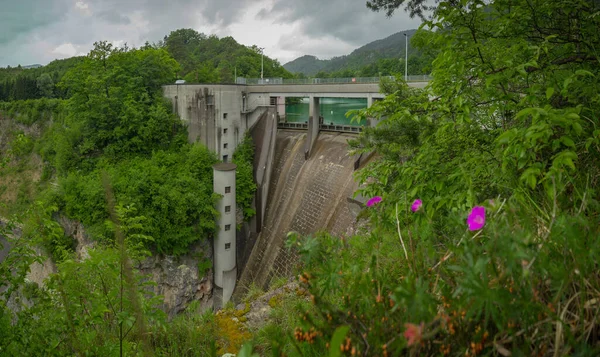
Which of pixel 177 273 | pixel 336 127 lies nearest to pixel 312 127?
pixel 336 127

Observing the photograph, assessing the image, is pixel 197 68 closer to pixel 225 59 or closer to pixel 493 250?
pixel 225 59

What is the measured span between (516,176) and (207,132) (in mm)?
17502

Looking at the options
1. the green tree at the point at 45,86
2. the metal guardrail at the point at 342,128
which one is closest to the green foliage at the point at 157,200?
the metal guardrail at the point at 342,128

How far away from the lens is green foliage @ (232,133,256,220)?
61.5 feet

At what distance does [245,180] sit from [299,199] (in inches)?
121

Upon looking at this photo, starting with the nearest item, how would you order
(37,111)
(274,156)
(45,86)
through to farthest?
(274,156) < (37,111) < (45,86)

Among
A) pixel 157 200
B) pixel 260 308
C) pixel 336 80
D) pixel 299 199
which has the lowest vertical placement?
pixel 299 199

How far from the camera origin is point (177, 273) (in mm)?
16672

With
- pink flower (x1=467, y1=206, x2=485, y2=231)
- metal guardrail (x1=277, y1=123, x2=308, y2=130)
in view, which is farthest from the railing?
pink flower (x1=467, y1=206, x2=485, y2=231)

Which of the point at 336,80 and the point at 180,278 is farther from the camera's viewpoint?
the point at 336,80

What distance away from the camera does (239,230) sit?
1869 centimetres

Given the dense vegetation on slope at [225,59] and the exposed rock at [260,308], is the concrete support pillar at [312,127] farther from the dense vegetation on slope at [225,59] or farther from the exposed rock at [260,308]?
the dense vegetation on slope at [225,59]

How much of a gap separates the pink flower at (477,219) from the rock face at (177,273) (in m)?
16.0

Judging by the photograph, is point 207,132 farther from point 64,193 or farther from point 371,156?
point 371,156
